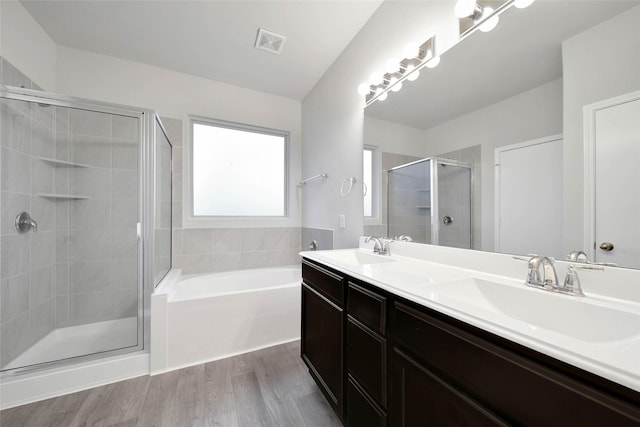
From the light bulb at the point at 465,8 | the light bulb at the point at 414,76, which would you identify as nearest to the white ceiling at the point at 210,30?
the light bulb at the point at 414,76

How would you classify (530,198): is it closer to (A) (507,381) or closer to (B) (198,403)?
(A) (507,381)

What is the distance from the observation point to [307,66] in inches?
95.7

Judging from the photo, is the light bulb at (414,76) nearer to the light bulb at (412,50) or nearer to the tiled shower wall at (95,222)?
the light bulb at (412,50)

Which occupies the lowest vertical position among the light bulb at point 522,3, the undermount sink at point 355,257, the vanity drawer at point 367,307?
the vanity drawer at point 367,307

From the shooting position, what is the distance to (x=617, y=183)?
29.7 inches

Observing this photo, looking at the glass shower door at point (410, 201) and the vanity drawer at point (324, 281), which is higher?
the glass shower door at point (410, 201)

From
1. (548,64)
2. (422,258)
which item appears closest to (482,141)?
(548,64)

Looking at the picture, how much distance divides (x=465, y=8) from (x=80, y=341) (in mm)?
3306

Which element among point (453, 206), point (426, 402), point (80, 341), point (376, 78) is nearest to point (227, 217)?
point (80, 341)

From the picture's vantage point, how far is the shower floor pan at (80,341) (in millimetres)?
1637

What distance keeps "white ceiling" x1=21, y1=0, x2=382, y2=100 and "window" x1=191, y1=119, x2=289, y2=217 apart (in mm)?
627

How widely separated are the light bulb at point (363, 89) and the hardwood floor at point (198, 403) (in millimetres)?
2076

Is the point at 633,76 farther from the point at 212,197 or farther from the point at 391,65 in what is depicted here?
the point at 212,197

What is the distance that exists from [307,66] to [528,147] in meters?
2.11
